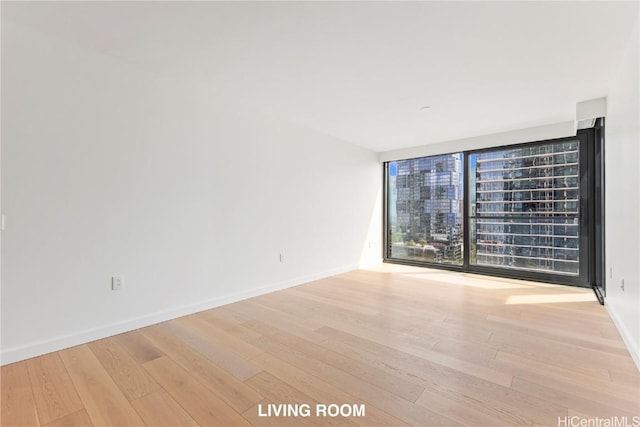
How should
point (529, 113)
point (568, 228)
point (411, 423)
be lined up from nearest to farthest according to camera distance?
point (411, 423), point (529, 113), point (568, 228)

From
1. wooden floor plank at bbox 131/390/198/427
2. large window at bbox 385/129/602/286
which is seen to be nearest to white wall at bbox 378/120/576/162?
large window at bbox 385/129/602/286

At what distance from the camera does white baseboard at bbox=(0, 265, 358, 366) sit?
196 centimetres

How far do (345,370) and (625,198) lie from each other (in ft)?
8.19

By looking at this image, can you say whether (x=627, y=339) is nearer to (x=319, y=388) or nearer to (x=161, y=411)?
(x=319, y=388)

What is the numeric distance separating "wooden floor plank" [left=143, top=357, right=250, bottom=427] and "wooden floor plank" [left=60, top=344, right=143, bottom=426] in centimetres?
20

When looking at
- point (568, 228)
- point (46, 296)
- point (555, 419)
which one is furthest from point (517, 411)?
point (568, 228)

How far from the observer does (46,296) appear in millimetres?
2072

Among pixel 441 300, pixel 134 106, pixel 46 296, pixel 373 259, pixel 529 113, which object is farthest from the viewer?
pixel 373 259

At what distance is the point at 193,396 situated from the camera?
1578 millimetres

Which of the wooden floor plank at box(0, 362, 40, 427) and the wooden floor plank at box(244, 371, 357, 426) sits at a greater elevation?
the wooden floor plank at box(0, 362, 40, 427)

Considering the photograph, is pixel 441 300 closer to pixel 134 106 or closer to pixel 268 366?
pixel 268 366

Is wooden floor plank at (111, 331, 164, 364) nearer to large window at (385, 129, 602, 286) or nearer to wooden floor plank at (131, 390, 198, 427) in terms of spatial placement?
wooden floor plank at (131, 390, 198, 427)

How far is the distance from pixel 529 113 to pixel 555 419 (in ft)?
11.2

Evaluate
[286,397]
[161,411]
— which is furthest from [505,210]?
[161,411]
